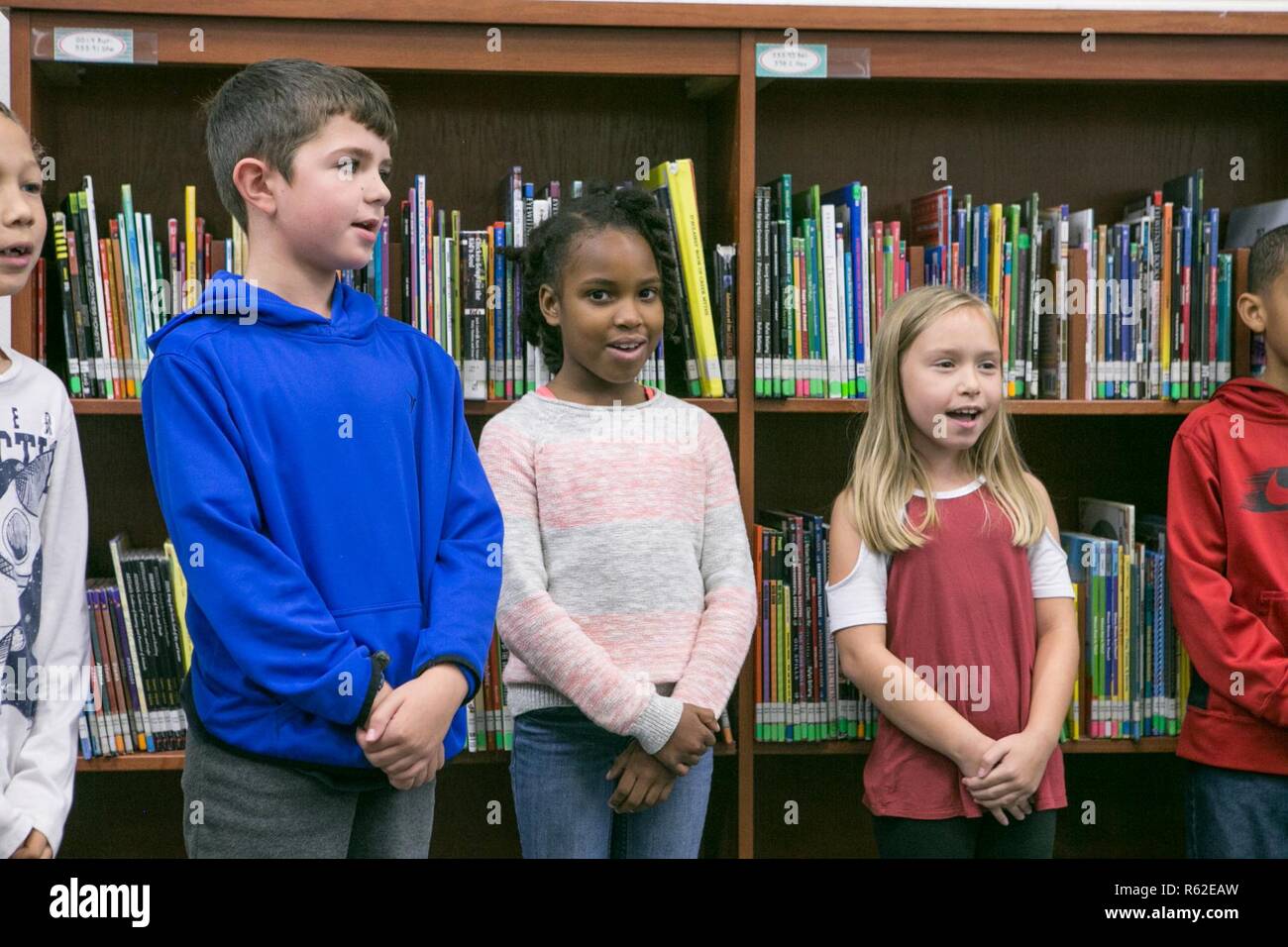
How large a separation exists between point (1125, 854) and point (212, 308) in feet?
6.44

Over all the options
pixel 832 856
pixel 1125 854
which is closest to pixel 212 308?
pixel 832 856

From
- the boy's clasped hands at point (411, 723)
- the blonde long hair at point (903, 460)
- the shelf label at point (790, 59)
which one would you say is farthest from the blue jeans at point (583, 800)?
the shelf label at point (790, 59)

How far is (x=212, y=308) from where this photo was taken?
4.74 ft

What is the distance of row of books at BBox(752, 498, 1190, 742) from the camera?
6.69 feet

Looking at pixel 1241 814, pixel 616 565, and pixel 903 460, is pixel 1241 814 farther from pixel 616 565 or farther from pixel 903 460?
pixel 616 565

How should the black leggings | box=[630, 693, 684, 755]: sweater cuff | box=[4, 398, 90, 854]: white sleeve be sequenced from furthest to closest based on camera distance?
the black leggings
box=[630, 693, 684, 755]: sweater cuff
box=[4, 398, 90, 854]: white sleeve

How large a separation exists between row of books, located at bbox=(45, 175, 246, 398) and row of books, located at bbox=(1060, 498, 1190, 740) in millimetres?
1498

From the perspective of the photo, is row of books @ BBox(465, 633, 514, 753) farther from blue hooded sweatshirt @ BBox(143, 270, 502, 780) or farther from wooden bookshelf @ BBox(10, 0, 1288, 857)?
blue hooded sweatshirt @ BBox(143, 270, 502, 780)

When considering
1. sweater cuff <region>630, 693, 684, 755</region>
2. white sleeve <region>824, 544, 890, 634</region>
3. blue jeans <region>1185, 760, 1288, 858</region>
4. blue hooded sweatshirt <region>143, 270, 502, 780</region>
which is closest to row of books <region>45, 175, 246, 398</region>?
blue hooded sweatshirt <region>143, 270, 502, 780</region>

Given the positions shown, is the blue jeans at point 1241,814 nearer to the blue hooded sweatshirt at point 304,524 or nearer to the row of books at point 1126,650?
the row of books at point 1126,650

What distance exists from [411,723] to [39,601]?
0.50m

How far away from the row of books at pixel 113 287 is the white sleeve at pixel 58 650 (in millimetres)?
414

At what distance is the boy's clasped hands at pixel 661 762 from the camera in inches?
66.4

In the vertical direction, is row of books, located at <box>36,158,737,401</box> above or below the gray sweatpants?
above
